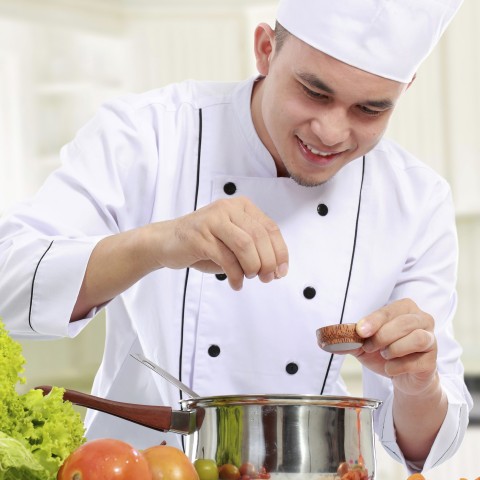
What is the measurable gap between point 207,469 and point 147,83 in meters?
3.59

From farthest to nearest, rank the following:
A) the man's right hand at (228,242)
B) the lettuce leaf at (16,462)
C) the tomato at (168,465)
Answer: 1. the man's right hand at (228,242)
2. the tomato at (168,465)
3. the lettuce leaf at (16,462)

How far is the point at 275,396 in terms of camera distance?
3.36 feet

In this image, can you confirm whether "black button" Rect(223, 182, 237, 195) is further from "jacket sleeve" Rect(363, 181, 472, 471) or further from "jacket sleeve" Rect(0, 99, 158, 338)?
"jacket sleeve" Rect(363, 181, 472, 471)

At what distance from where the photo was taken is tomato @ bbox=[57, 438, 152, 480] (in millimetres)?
876

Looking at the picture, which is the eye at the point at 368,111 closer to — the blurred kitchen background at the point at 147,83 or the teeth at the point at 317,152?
the teeth at the point at 317,152

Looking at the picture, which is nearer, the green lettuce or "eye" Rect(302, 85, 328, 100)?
the green lettuce

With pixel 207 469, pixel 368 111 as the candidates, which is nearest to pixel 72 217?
pixel 368 111

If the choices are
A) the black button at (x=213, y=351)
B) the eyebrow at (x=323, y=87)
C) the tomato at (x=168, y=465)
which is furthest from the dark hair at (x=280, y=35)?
Answer: the tomato at (x=168, y=465)

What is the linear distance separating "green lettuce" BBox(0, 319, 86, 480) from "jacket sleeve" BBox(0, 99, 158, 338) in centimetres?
46

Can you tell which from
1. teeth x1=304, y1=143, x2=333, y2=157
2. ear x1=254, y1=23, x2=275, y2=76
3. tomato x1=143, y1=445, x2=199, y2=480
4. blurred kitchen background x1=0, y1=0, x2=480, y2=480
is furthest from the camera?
blurred kitchen background x1=0, y1=0, x2=480, y2=480

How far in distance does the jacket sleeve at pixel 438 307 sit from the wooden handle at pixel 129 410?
→ 27.6 inches

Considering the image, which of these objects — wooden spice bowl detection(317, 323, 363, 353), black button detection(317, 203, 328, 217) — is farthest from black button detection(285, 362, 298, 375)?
wooden spice bowl detection(317, 323, 363, 353)

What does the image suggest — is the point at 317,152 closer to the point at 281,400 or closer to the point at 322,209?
the point at 322,209

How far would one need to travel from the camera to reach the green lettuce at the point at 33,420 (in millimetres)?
895
